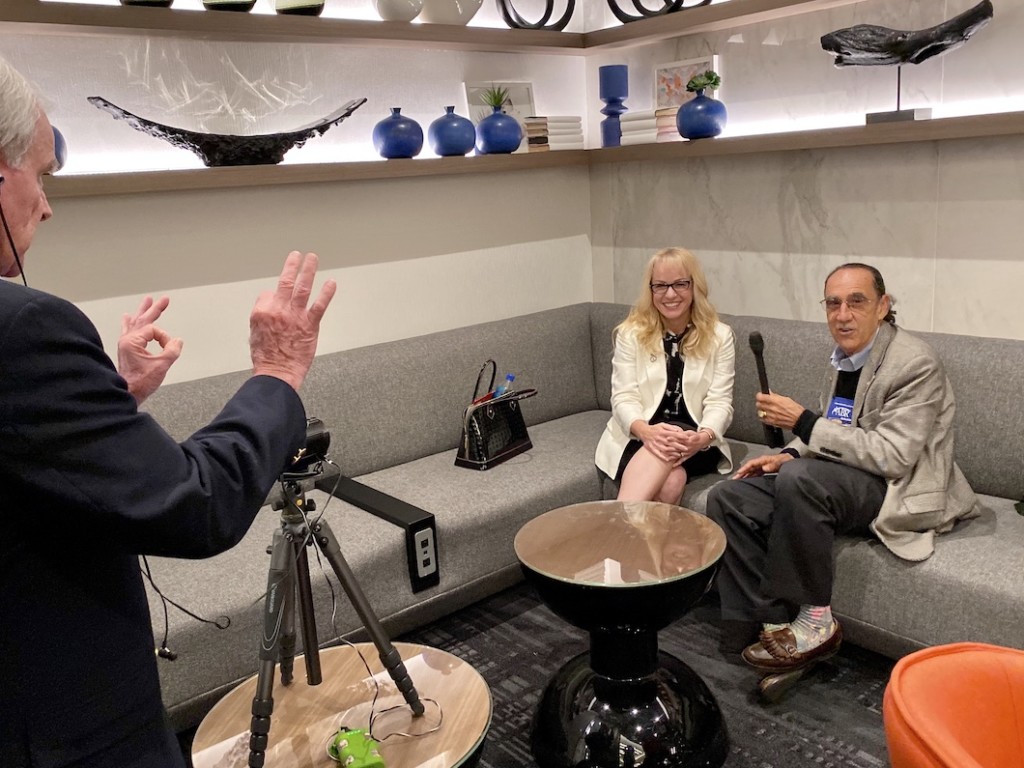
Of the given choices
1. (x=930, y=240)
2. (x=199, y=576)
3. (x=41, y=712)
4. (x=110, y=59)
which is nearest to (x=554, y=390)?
(x=930, y=240)

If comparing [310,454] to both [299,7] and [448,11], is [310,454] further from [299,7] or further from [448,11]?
[448,11]

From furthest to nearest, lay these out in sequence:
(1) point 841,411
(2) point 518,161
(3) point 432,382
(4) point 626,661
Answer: (2) point 518,161, (3) point 432,382, (1) point 841,411, (4) point 626,661

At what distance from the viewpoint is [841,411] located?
262 centimetres

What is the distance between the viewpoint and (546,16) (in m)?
3.70

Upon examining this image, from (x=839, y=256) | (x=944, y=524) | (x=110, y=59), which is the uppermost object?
(x=110, y=59)

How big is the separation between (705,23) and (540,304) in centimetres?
136

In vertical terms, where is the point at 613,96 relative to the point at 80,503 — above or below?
above

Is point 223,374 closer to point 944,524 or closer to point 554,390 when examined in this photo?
point 554,390

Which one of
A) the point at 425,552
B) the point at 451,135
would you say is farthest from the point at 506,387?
the point at 451,135

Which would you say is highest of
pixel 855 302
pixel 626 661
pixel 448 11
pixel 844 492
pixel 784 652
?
pixel 448 11

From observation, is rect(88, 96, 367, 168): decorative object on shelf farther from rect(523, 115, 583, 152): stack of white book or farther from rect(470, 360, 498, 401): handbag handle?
rect(470, 360, 498, 401): handbag handle

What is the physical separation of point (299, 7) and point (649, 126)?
1.46 meters

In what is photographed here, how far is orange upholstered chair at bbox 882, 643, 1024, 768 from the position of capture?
116cm

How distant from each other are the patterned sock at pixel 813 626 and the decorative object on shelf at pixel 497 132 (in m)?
2.05
